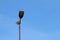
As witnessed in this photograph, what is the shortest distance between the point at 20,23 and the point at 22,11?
5.18 feet

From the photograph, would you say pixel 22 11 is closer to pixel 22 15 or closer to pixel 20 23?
pixel 22 15

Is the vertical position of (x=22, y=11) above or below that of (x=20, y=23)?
above

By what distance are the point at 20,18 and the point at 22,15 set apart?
0.70m

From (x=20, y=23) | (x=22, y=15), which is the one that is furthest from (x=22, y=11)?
(x=20, y=23)

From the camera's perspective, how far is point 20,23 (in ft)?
51.0

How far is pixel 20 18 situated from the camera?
15320mm

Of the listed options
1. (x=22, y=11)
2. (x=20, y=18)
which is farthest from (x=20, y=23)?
(x=22, y=11)

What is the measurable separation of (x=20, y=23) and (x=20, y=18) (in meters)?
0.60

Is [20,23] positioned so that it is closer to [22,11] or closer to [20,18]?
[20,18]

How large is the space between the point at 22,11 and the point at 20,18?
101 cm

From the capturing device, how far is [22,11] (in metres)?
14.7
